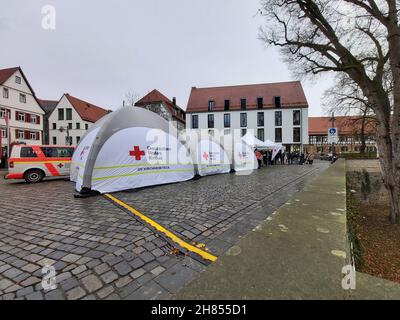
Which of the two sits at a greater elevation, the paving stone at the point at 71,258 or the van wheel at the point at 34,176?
the van wheel at the point at 34,176

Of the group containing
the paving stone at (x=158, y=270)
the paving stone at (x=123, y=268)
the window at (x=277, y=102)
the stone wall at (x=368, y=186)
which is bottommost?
the stone wall at (x=368, y=186)

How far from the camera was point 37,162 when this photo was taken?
10.4 meters

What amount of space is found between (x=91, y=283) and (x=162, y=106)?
3379 cm

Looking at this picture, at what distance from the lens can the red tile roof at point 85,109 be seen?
36.8 metres

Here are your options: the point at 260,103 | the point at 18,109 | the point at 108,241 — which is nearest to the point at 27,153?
the point at 108,241

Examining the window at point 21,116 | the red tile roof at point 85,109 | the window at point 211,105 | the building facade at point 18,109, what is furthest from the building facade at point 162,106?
the window at point 21,116

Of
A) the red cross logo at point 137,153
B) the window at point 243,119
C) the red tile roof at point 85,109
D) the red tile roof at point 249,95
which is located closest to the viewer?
the red cross logo at point 137,153

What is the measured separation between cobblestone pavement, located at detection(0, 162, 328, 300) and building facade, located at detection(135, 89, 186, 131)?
25.3 metres

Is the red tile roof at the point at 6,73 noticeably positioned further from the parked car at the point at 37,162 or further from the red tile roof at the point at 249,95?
the red tile roof at the point at 249,95

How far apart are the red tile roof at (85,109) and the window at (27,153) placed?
2978cm

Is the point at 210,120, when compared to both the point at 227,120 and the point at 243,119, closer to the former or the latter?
the point at 227,120

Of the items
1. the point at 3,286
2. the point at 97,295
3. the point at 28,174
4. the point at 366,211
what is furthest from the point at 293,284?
the point at 28,174

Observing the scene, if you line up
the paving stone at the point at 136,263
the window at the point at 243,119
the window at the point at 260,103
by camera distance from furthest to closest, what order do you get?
the window at the point at 243,119
the window at the point at 260,103
the paving stone at the point at 136,263
